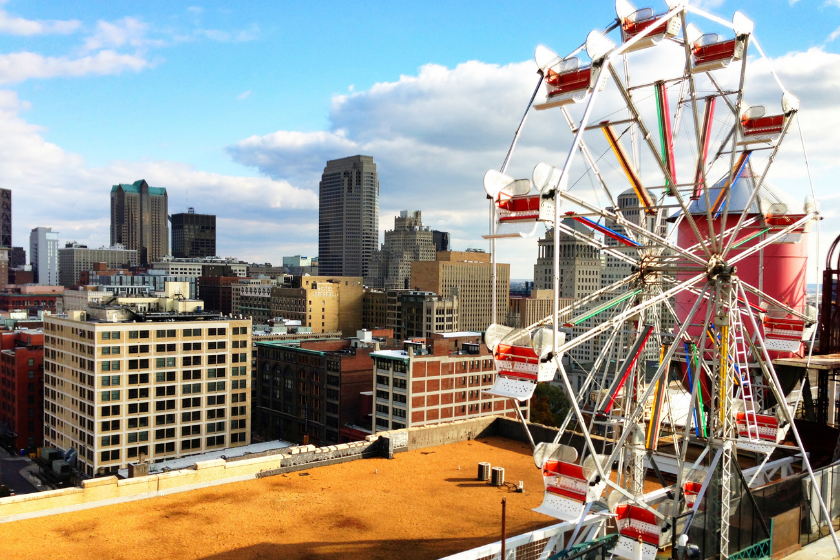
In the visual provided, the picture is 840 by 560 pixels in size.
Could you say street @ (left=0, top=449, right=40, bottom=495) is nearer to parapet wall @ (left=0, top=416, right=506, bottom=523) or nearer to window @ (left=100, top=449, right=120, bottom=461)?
window @ (left=100, top=449, right=120, bottom=461)

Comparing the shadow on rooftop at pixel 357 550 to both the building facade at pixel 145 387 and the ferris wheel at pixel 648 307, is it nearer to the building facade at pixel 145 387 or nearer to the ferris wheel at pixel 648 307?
the ferris wheel at pixel 648 307

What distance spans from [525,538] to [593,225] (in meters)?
9.70

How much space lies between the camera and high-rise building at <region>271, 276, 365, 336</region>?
17675cm

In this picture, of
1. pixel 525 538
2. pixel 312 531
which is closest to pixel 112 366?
pixel 312 531

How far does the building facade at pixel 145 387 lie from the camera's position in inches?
2980

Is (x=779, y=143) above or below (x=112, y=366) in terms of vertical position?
above

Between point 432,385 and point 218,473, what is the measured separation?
2018 inches

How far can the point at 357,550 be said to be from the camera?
2462 cm

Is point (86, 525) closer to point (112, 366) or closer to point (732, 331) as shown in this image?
point (732, 331)

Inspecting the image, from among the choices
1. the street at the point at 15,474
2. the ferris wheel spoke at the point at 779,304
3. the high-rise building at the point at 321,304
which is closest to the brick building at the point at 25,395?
the street at the point at 15,474

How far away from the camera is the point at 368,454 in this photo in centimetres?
3681

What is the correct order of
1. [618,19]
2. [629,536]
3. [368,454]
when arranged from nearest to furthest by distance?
[629,536] < [618,19] < [368,454]

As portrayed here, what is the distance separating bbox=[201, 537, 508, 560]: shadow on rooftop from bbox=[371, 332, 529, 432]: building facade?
173ft

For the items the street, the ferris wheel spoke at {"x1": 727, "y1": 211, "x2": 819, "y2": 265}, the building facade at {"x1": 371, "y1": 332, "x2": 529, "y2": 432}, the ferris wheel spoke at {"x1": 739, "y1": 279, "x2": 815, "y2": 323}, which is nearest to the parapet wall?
the ferris wheel spoke at {"x1": 739, "y1": 279, "x2": 815, "y2": 323}
